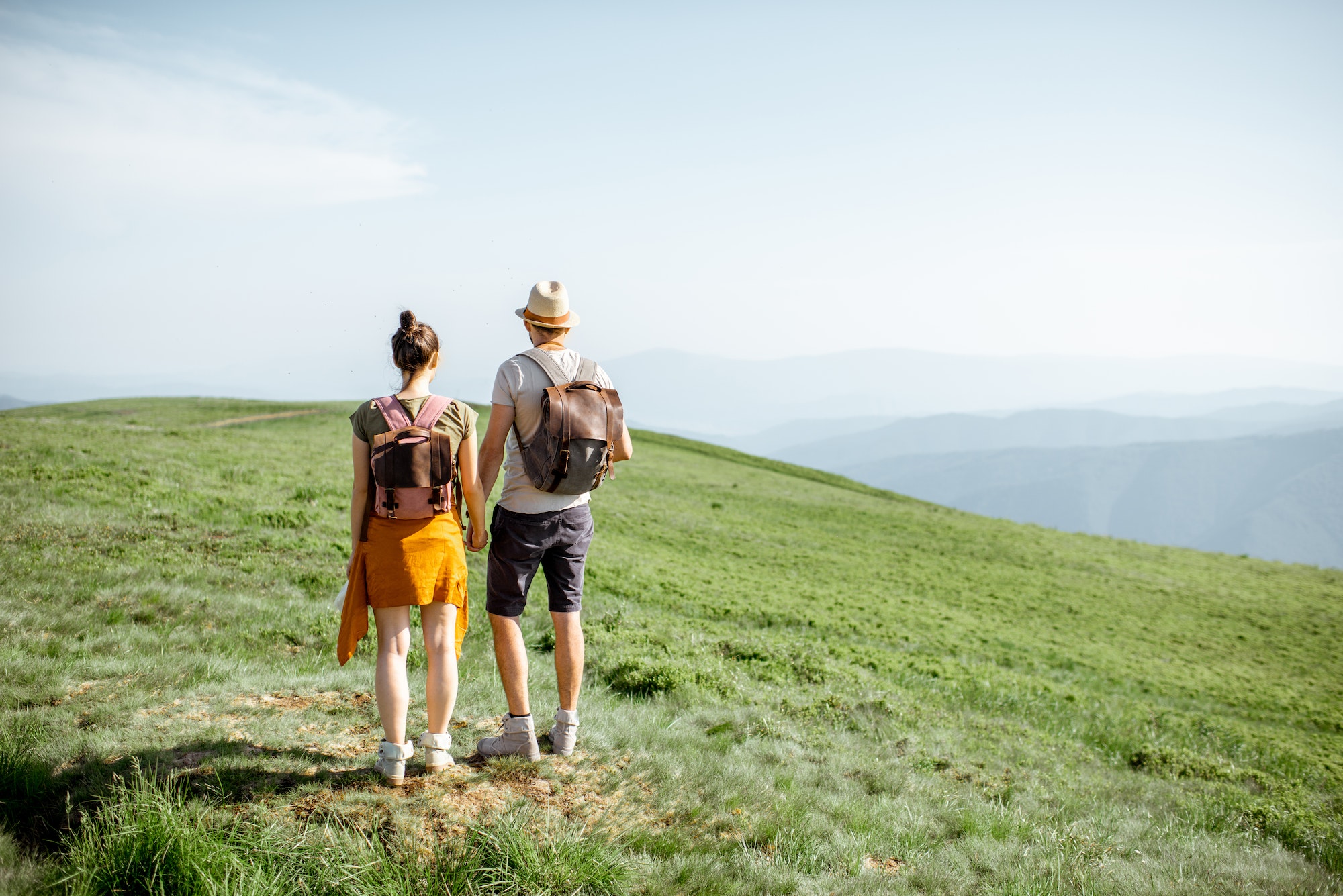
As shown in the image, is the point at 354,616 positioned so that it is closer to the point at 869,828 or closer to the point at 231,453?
the point at 869,828

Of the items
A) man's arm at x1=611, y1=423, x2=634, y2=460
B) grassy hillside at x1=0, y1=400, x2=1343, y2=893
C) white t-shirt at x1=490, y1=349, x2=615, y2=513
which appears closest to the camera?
grassy hillside at x1=0, y1=400, x2=1343, y2=893

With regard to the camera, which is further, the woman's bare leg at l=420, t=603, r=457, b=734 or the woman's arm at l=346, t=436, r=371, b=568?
the woman's bare leg at l=420, t=603, r=457, b=734

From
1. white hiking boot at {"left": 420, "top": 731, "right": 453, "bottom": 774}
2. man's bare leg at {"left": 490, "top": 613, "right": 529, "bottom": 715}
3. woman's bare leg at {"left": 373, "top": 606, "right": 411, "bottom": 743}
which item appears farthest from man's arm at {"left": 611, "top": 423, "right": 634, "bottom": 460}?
white hiking boot at {"left": 420, "top": 731, "right": 453, "bottom": 774}

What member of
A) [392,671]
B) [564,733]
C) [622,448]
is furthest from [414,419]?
[564,733]

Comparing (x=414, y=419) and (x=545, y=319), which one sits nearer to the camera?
(x=414, y=419)

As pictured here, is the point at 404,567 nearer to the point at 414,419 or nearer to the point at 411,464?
the point at 411,464

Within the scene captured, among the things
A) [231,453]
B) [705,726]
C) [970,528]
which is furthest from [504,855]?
[970,528]

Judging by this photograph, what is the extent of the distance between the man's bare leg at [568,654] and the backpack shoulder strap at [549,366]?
1606 mm

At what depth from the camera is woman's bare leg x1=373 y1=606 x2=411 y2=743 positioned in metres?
4.56

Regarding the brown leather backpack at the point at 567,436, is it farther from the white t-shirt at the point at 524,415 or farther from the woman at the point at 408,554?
the woman at the point at 408,554

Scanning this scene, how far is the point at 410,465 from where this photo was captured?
4484 millimetres

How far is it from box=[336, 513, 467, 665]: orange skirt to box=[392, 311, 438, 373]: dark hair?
949 mm

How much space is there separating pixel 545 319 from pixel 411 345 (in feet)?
2.91

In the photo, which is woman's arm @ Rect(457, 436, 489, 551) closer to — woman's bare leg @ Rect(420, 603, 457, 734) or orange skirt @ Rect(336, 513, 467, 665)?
orange skirt @ Rect(336, 513, 467, 665)
